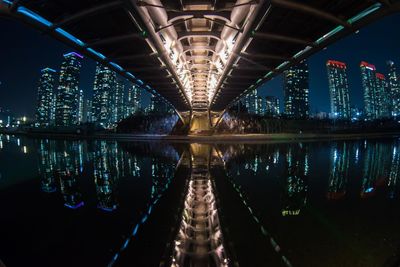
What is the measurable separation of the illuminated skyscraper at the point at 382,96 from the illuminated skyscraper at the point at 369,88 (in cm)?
176

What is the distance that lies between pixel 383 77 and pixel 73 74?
231 meters

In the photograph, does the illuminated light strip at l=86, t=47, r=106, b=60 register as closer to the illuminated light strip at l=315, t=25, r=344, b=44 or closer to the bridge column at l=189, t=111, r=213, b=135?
the illuminated light strip at l=315, t=25, r=344, b=44

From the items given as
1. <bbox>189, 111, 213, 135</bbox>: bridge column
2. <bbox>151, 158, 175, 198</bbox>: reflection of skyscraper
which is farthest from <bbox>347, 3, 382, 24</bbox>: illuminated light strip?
<bbox>189, 111, 213, 135</bbox>: bridge column

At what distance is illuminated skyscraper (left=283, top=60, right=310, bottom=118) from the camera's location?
15838 cm

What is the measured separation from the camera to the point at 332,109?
170375 mm

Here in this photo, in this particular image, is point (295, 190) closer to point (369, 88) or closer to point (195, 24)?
point (195, 24)

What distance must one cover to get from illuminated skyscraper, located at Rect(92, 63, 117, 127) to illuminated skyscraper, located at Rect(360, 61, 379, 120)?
618 ft

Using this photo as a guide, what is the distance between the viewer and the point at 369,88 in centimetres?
16500

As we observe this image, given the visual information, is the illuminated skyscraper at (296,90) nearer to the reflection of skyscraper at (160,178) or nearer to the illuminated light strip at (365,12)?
the illuminated light strip at (365,12)

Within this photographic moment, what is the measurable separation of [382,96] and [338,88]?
27.8 m

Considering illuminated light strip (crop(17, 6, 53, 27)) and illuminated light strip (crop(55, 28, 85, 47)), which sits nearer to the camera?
illuminated light strip (crop(17, 6, 53, 27))

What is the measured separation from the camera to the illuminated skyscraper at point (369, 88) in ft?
514

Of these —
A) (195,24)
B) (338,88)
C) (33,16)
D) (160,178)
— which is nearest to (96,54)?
(33,16)

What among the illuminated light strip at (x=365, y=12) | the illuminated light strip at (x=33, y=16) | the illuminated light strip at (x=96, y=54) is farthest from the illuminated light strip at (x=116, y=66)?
the illuminated light strip at (x=365, y=12)
